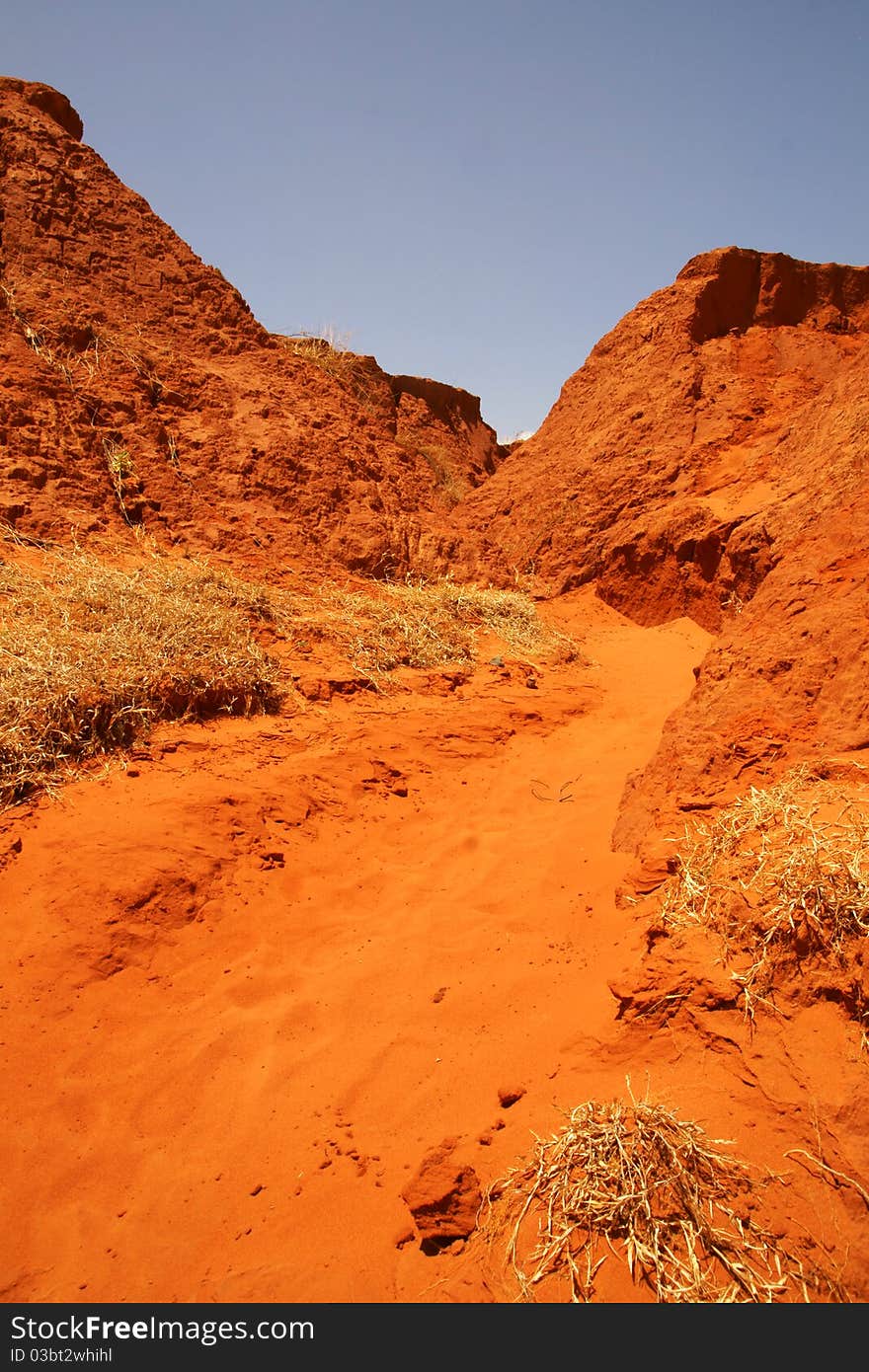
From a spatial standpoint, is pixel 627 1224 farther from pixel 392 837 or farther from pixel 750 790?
pixel 392 837

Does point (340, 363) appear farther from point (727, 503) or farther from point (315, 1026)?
point (315, 1026)

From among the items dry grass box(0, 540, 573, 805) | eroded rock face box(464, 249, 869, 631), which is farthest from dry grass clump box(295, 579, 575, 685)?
eroded rock face box(464, 249, 869, 631)

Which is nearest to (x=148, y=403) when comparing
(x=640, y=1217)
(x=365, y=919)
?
(x=365, y=919)

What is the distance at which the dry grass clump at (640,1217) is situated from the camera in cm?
152

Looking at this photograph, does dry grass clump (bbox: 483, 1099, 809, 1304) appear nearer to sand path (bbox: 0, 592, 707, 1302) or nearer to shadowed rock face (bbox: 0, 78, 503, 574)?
sand path (bbox: 0, 592, 707, 1302)

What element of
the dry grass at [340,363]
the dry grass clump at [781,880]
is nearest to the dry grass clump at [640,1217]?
the dry grass clump at [781,880]

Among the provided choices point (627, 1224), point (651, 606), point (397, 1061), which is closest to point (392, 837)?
point (397, 1061)

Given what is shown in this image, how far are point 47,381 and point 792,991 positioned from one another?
746cm

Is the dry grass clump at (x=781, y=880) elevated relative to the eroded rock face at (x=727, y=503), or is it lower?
lower

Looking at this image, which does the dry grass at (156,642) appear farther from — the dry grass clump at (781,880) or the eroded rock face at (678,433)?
the dry grass clump at (781,880)

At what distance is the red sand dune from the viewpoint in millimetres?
1888

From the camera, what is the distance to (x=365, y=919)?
3230 millimetres

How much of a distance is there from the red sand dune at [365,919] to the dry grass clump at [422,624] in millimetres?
255

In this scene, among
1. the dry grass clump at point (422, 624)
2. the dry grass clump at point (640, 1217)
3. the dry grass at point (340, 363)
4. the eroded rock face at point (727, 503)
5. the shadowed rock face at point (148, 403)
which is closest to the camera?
the dry grass clump at point (640, 1217)
